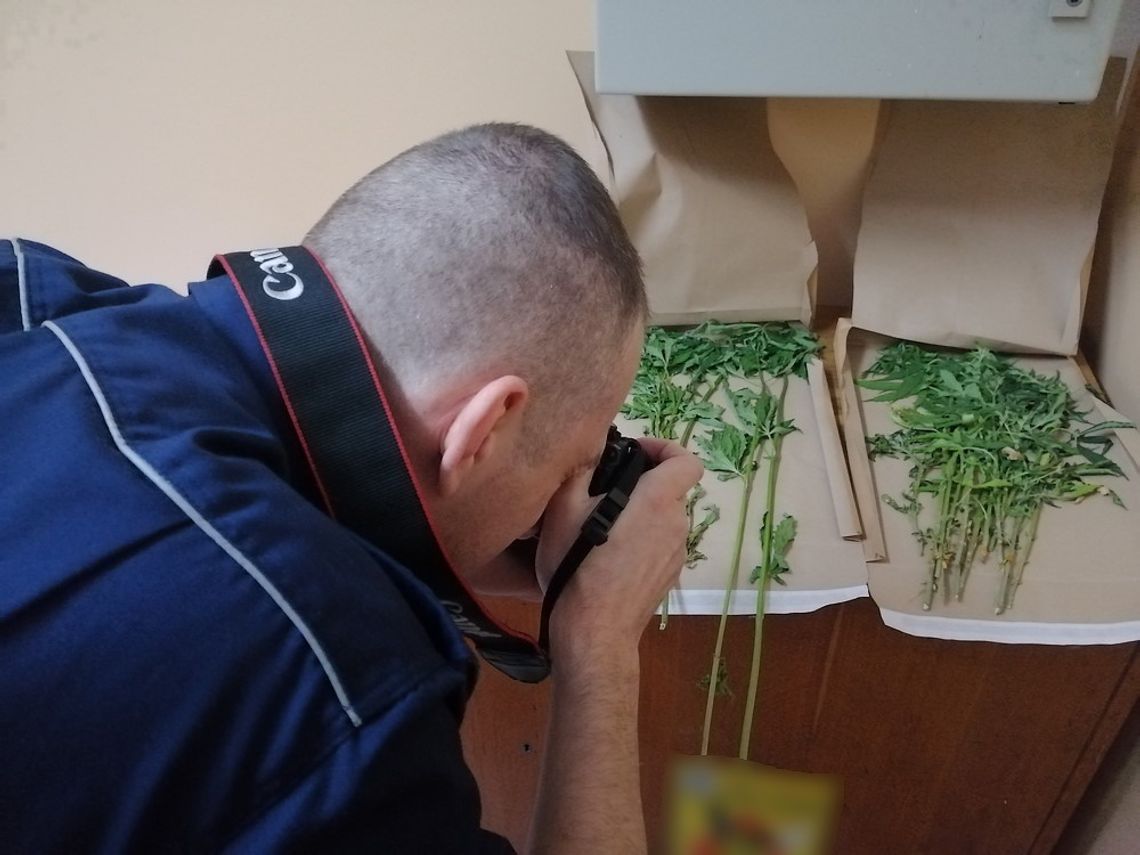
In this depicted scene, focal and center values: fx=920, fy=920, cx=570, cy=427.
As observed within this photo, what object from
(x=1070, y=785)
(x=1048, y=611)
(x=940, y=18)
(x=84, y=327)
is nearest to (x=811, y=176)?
(x=940, y=18)

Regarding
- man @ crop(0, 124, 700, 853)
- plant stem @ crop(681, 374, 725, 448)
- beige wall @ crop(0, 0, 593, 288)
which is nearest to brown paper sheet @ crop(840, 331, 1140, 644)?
plant stem @ crop(681, 374, 725, 448)

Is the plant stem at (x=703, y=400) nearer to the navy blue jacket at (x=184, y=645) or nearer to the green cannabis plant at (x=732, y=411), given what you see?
the green cannabis plant at (x=732, y=411)

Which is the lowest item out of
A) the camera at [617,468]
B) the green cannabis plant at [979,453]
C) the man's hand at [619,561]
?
the green cannabis plant at [979,453]

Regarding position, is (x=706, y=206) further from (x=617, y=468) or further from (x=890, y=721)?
(x=890, y=721)

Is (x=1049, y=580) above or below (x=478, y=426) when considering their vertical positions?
below

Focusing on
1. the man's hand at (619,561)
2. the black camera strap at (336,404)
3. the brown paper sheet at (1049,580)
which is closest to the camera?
the black camera strap at (336,404)

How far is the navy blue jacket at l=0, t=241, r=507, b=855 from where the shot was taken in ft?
1.18

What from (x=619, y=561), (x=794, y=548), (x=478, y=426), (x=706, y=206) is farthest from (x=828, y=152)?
(x=478, y=426)

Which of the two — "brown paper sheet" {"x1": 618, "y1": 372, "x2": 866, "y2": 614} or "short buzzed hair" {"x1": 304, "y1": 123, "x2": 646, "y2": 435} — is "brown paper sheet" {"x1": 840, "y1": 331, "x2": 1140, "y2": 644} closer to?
"brown paper sheet" {"x1": 618, "y1": 372, "x2": 866, "y2": 614}

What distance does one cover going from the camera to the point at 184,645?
0.37 m

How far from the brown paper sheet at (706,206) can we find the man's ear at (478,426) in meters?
0.58

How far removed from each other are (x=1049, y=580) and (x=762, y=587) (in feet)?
0.86

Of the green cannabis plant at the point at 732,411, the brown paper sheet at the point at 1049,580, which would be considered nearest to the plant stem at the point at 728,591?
the green cannabis plant at the point at 732,411

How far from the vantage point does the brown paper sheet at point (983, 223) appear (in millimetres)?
997
